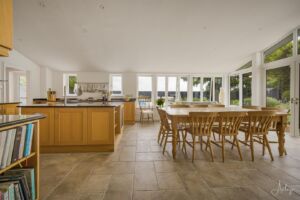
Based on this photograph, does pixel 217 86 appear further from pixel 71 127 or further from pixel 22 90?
pixel 22 90

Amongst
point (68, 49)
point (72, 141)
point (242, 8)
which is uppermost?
point (242, 8)

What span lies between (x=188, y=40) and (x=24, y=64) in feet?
17.3

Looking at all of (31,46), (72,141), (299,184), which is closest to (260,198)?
(299,184)

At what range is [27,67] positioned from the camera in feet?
17.6

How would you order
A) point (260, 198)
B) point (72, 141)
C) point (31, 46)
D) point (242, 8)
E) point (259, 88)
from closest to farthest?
point (260, 198)
point (72, 141)
point (242, 8)
point (31, 46)
point (259, 88)

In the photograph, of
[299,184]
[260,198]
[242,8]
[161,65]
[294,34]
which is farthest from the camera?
[161,65]

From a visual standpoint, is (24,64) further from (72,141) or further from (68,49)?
(72,141)

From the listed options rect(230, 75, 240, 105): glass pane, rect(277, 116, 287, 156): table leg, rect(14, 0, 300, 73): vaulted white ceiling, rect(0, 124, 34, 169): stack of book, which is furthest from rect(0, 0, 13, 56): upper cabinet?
rect(230, 75, 240, 105): glass pane

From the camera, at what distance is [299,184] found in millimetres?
1854

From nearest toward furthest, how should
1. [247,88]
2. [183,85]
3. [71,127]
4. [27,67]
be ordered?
1. [71,127]
2. [27,67]
3. [247,88]
4. [183,85]

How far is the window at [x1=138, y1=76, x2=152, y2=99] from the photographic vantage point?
21.6 ft

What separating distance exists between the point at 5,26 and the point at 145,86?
550cm

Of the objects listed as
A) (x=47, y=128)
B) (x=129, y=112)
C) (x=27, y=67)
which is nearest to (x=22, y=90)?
(x=27, y=67)

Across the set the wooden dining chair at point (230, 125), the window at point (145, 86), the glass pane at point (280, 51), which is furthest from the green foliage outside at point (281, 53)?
the window at point (145, 86)
